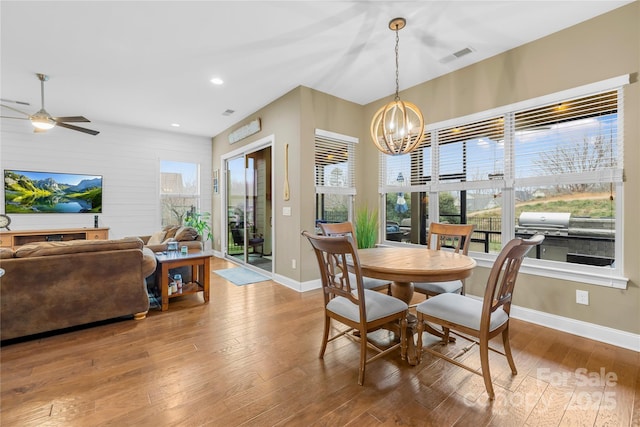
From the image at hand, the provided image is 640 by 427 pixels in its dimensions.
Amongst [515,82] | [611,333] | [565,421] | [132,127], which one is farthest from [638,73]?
[132,127]

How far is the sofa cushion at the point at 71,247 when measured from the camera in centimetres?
252

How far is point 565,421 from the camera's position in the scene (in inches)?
62.3

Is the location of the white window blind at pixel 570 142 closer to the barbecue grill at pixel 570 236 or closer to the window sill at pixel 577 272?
the barbecue grill at pixel 570 236

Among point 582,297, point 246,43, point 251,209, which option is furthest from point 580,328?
point 251,209

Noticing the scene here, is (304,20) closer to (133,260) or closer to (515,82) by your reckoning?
(515,82)

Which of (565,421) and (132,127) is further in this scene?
(132,127)

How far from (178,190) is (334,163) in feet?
13.5

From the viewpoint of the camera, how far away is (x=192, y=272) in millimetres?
3924

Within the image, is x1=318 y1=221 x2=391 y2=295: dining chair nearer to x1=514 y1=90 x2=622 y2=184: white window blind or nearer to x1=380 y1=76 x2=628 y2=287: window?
x1=380 y1=76 x2=628 y2=287: window

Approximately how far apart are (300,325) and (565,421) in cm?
201

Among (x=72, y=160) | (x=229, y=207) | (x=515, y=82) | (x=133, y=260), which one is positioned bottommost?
(x=133, y=260)

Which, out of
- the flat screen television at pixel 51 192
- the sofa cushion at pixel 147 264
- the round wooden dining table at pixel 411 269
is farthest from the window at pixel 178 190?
the round wooden dining table at pixel 411 269

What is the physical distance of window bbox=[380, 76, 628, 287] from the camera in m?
2.57

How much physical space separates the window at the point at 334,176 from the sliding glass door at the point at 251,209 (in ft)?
3.72
